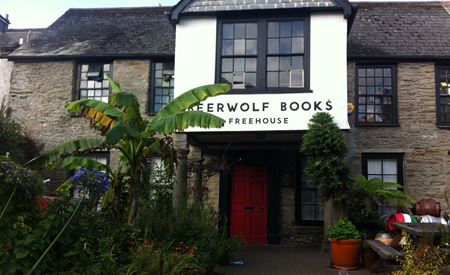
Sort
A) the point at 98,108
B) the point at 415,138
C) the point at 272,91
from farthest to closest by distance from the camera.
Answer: the point at 415,138 → the point at 272,91 → the point at 98,108

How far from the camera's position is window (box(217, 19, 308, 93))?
1153cm

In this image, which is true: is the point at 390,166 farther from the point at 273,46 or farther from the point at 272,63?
the point at 273,46

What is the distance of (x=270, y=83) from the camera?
459 inches

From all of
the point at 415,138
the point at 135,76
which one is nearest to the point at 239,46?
the point at 135,76

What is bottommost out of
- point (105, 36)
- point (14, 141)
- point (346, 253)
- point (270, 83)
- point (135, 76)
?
point (346, 253)

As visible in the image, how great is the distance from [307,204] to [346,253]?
16.2ft

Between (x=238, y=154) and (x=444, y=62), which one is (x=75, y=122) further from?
(x=444, y=62)

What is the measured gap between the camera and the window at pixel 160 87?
1505cm

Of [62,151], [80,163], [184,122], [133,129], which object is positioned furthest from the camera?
[80,163]

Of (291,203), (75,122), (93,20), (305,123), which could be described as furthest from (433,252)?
(93,20)

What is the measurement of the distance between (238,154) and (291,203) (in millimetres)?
2267

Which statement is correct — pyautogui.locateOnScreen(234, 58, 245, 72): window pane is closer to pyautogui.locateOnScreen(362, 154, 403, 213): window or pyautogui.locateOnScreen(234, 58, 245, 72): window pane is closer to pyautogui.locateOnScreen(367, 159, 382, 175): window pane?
pyautogui.locateOnScreen(362, 154, 403, 213): window

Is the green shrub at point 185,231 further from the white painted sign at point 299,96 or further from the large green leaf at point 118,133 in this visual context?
the white painted sign at point 299,96

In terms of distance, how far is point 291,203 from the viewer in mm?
14359
